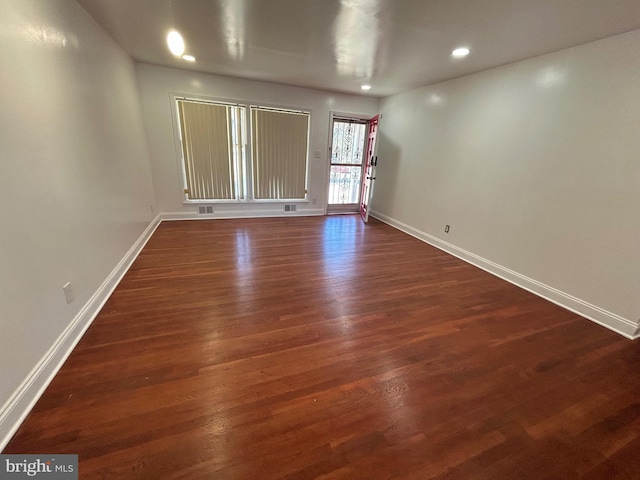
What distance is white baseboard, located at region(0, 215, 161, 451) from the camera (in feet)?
4.09

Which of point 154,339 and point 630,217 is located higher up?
point 630,217

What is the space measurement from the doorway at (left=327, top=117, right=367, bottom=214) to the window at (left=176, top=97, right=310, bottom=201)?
0.89m

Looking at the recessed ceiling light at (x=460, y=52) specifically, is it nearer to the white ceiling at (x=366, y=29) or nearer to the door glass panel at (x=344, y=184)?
the white ceiling at (x=366, y=29)

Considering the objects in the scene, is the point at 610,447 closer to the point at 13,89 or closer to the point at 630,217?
the point at 630,217

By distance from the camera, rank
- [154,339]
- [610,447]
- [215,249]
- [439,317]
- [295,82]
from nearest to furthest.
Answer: [610,447], [154,339], [439,317], [215,249], [295,82]

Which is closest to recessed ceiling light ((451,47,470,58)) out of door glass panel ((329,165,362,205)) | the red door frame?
the red door frame

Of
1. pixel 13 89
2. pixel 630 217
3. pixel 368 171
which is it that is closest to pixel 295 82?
pixel 368 171

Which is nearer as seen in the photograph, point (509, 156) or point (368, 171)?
point (509, 156)

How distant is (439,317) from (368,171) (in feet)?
12.1

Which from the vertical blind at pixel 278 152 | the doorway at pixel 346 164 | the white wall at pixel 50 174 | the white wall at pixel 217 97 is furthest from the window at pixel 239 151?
the white wall at pixel 50 174

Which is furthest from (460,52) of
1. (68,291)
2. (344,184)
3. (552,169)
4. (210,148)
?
(68,291)

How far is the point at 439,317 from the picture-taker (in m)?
2.37

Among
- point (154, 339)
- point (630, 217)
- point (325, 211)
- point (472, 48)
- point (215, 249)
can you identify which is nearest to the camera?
point (154, 339)

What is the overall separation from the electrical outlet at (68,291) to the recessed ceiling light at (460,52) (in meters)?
3.91
